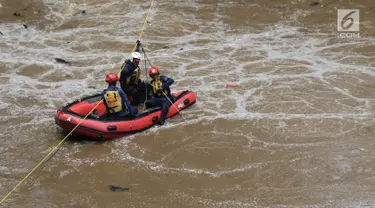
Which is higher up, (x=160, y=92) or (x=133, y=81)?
(x=133, y=81)

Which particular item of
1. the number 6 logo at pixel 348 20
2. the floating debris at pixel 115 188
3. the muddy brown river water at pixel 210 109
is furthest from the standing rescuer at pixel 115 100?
the number 6 logo at pixel 348 20

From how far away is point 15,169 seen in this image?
648 centimetres

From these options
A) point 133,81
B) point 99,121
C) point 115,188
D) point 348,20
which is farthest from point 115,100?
point 348,20

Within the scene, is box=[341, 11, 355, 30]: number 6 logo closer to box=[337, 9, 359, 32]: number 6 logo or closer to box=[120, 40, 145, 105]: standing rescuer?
box=[337, 9, 359, 32]: number 6 logo

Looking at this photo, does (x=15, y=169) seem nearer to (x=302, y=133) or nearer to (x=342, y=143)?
Answer: (x=302, y=133)

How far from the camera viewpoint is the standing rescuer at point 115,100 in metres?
7.32

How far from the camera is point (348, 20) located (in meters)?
15.6

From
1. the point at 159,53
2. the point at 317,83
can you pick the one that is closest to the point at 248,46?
the point at 159,53

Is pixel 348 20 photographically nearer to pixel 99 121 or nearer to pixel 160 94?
pixel 160 94

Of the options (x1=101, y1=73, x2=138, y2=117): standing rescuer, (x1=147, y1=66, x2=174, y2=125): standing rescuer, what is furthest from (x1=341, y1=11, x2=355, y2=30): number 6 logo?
(x1=101, y1=73, x2=138, y2=117): standing rescuer

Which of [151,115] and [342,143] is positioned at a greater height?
[151,115]

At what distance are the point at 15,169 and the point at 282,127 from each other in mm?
4481

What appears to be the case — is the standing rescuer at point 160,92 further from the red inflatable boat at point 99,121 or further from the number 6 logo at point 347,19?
the number 6 logo at point 347,19

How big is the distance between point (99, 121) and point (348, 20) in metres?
11.5
